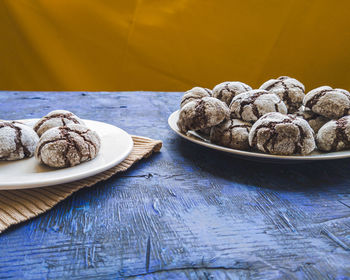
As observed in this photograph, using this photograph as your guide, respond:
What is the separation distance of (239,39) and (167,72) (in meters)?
0.83

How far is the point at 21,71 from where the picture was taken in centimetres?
336

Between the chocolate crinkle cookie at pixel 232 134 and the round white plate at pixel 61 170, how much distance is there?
0.24m

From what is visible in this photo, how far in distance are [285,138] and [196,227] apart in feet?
1.15

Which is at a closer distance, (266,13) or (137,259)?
(137,259)

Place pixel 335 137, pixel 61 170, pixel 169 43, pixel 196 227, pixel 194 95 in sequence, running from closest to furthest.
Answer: pixel 196 227, pixel 61 170, pixel 335 137, pixel 194 95, pixel 169 43

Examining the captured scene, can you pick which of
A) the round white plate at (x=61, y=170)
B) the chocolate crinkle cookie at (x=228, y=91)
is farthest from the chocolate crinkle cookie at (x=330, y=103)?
the round white plate at (x=61, y=170)

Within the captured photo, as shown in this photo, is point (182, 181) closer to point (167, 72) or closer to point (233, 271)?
point (233, 271)

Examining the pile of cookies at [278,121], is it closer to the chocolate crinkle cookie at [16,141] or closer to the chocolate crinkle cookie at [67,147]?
the chocolate crinkle cookie at [67,147]

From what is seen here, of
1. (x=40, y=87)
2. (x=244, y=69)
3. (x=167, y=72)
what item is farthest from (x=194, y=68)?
(x=40, y=87)

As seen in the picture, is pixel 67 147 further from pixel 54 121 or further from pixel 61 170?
pixel 54 121

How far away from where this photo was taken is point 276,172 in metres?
0.81

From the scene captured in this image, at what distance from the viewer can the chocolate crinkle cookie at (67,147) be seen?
0.73 metres

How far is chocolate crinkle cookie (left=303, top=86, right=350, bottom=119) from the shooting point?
909mm

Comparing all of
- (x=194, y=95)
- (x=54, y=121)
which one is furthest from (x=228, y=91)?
(x=54, y=121)
